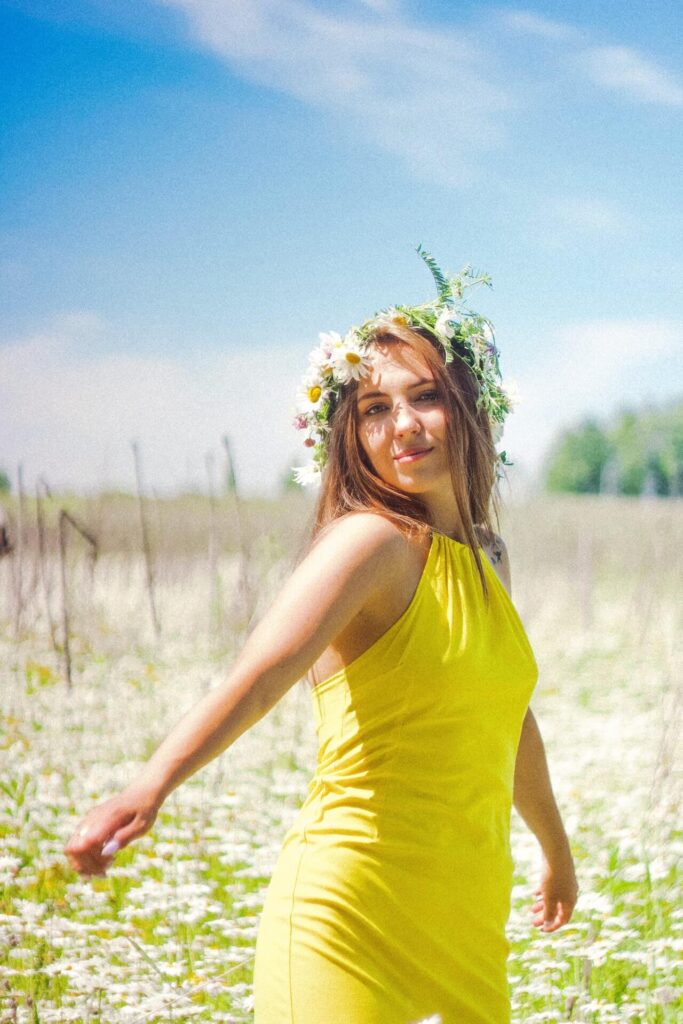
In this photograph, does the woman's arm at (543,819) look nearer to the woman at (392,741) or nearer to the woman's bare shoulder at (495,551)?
the woman's bare shoulder at (495,551)

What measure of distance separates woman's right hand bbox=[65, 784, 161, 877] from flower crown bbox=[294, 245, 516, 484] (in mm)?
854

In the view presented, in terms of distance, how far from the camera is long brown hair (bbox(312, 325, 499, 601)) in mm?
1659

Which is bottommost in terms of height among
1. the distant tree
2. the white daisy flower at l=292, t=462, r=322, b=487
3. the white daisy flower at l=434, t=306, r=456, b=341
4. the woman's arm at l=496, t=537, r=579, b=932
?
the woman's arm at l=496, t=537, r=579, b=932

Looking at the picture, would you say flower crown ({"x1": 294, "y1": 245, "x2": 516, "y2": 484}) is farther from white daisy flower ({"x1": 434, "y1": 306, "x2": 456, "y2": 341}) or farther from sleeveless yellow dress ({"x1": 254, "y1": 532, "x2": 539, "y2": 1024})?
sleeveless yellow dress ({"x1": 254, "y1": 532, "x2": 539, "y2": 1024})

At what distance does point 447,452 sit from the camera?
5.47ft

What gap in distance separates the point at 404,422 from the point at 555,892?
0.98 metres

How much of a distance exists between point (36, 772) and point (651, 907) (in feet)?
8.14

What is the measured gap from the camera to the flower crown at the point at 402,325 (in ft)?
5.80

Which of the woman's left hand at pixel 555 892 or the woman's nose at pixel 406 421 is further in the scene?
the woman's left hand at pixel 555 892

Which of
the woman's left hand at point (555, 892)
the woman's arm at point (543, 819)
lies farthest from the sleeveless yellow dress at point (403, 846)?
the woman's left hand at point (555, 892)

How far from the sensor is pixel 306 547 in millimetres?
1739

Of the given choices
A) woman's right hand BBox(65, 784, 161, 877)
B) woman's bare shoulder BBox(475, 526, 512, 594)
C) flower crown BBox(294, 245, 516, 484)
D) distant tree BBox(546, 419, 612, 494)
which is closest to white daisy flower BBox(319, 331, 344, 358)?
flower crown BBox(294, 245, 516, 484)

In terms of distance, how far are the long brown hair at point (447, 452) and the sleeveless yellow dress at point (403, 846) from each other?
169 millimetres

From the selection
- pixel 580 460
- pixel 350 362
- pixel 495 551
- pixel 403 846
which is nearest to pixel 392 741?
pixel 403 846
